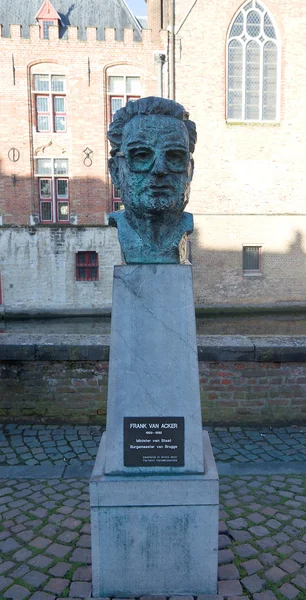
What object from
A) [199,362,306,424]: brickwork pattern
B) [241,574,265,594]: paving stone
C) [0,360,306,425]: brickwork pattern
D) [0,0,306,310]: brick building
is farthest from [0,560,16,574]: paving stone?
[0,0,306,310]: brick building

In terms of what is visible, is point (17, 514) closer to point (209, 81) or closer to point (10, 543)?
point (10, 543)

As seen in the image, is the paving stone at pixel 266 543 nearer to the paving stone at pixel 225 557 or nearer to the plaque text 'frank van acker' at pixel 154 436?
the paving stone at pixel 225 557

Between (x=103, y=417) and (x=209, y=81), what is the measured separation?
56.3 ft

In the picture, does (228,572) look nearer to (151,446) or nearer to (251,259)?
(151,446)

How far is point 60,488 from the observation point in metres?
3.60

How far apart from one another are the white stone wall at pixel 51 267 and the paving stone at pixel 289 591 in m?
16.5

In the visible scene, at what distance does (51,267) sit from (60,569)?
1692 centimetres

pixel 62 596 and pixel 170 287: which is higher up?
pixel 170 287

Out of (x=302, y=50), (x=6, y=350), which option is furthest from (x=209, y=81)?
(x=6, y=350)

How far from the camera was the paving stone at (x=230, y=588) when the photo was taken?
2.44 meters

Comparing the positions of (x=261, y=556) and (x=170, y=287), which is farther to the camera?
(x=261, y=556)

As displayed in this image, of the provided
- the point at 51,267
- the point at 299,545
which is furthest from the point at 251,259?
the point at 299,545

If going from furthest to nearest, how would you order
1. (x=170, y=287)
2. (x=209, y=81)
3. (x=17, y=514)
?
(x=209, y=81)
(x=17, y=514)
(x=170, y=287)

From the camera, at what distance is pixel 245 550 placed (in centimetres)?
280
